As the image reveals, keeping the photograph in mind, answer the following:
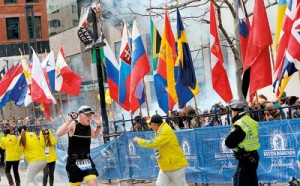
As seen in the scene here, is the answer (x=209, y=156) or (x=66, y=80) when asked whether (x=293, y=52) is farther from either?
(x=66, y=80)

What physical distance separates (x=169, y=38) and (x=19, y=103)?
10.8 m

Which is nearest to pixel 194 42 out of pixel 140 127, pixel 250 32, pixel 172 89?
pixel 140 127

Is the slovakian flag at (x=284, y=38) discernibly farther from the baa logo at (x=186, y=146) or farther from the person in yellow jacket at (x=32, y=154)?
the person in yellow jacket at (x=32, y=154)

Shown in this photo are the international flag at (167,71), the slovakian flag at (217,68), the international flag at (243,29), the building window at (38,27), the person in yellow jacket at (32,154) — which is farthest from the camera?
the building window at (38,27)

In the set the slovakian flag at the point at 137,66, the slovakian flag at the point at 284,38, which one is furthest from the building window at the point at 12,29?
the slovakian flag at the point at 284,38

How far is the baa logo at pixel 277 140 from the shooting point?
1180cm

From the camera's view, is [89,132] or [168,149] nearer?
[89,132]

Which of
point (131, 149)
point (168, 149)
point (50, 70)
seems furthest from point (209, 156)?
point (50, 70)

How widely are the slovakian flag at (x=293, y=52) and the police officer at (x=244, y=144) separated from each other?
163cm

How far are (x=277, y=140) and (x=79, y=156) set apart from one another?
329 cm

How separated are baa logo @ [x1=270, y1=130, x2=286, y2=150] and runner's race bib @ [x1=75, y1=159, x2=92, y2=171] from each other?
309cm

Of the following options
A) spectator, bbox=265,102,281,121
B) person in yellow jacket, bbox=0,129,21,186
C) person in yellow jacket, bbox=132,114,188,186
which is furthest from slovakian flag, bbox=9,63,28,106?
person in yellow jacket, bbox=132,114,188,186

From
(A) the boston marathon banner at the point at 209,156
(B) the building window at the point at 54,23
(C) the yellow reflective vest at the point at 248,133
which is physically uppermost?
(B) the building window at the point at 54,23

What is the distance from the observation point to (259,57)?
40.8 feet
